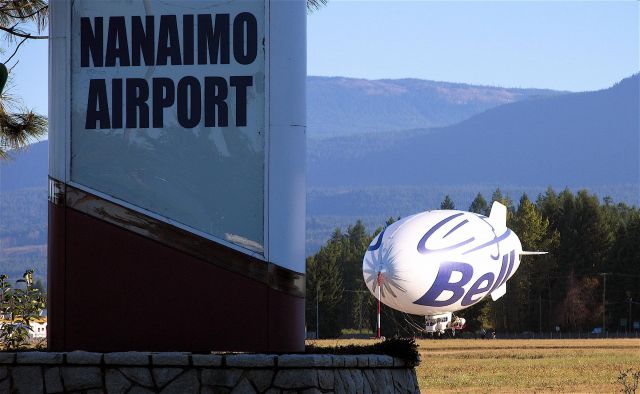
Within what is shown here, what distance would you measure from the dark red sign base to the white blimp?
179ft

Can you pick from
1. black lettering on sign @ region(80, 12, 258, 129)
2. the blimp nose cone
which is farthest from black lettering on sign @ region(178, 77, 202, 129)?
the blimp nose cone

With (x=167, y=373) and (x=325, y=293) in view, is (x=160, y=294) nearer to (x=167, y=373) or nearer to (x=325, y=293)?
(x=167, y=373)

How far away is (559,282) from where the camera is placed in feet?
428

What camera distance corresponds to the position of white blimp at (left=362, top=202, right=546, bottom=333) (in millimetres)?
66438

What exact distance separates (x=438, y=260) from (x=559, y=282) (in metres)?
67.0

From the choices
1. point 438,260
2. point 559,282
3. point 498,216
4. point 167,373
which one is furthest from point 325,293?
point 167,373

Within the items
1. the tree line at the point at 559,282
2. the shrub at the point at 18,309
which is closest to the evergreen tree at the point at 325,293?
the tree line at the point at 559,282

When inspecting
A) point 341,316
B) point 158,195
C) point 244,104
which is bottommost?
point 341,316

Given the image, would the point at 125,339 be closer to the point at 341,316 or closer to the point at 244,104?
the point at 244,104

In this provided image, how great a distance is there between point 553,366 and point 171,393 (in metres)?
35.8

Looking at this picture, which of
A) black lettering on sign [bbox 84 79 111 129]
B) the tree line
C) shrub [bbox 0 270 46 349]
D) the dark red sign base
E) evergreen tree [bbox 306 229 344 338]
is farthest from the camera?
evergreen tree [bbox 306 229 344 338]

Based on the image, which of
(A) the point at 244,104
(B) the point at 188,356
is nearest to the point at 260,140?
(A) the point at 244,104

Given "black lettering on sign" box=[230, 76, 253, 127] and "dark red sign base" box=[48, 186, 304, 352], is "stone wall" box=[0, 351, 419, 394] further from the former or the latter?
"black lettering on sign" box=[230, 76, 253, 127]

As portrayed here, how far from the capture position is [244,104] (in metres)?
11.6
